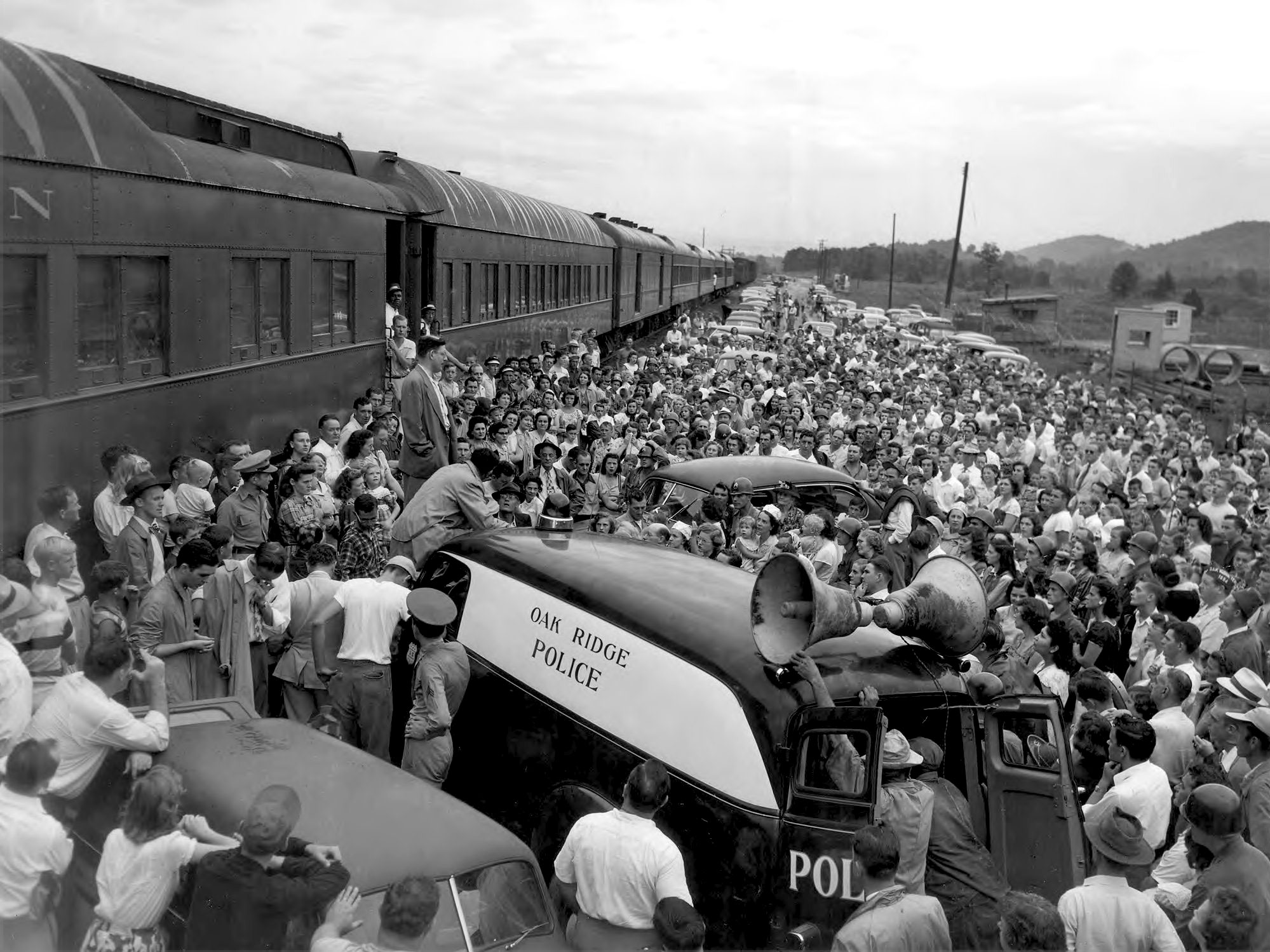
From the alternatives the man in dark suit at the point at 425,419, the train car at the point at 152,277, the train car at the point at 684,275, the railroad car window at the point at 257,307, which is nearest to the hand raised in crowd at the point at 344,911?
the train car at the point at 152,277

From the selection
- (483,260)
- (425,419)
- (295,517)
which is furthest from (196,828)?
(483,260)

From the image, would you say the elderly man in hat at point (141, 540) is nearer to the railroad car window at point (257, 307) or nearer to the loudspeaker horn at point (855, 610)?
the railroad car window at point (257, 307)

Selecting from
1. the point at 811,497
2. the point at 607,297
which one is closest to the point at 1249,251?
the point at 607,297

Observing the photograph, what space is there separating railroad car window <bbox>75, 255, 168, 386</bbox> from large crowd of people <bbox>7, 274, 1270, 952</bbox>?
2.27 ft

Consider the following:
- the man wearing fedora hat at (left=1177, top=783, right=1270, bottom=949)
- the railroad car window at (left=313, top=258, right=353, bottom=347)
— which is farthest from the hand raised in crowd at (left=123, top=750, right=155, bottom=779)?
the railroad car window at (left=313, top=258, right=353, bottom=347)

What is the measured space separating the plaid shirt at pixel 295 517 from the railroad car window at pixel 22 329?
6.63ft

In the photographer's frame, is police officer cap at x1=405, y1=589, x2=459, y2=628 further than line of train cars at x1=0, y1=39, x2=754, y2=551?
No

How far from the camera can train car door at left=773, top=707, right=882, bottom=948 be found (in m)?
4.38

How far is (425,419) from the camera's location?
10484 mm

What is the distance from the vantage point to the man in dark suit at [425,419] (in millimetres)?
10320

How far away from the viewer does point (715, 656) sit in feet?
16.1

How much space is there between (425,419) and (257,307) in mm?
1697

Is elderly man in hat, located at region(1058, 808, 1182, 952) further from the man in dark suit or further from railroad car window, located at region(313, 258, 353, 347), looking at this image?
railroad car window, located at region(313, 258, 353, 347)

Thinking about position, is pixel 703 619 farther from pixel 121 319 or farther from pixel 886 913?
pixel 121 319
